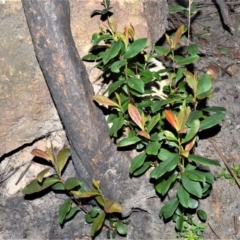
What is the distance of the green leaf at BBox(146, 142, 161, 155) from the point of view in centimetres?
186

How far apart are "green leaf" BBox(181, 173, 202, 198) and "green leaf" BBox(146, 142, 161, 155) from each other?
167 mm

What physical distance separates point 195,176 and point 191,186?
54 mm

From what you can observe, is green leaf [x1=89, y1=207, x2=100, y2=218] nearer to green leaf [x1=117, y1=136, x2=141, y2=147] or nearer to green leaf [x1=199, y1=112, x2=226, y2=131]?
green leaf [x1=117, y1=136, x2=141, y2=147]

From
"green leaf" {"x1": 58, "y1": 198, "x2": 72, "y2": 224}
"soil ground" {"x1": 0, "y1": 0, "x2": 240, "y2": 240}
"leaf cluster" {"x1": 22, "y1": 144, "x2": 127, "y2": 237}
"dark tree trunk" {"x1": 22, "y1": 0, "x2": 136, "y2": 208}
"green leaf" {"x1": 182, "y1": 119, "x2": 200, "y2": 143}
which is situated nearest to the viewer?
"green leaf" {"x1": 182, "y1": 119, "x2": 200, "y2": 143}

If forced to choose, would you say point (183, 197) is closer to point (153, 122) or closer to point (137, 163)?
point (137, 163)

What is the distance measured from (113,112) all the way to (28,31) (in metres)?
0.53

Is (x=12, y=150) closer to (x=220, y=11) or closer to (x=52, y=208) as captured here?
(x=52, y=208)

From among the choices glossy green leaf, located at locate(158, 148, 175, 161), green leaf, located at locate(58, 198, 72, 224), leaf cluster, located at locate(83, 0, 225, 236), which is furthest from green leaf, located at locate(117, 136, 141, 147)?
green leaf, located at locate(58, 198, 72, 224)

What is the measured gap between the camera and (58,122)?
7.65 feet

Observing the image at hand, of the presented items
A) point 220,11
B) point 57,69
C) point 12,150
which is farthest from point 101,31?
point 220,11

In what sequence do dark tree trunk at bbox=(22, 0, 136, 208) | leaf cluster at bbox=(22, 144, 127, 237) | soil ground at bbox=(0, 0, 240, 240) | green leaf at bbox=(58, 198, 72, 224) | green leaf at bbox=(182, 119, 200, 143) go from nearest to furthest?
green leaf at bbox=(182, 119, 200, 143) → dark tree trunk at bbox=(22, 0, 136, 208) → leaf cluster at bbox=(22, 144, 127, 237) → green leaf at bbox=(58, 198, 72, 224) → soil ground at bbox=(0, 0, 240, 240)

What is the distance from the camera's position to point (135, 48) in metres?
1.84

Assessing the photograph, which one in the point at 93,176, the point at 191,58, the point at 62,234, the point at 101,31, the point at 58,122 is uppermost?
the point at 101,31

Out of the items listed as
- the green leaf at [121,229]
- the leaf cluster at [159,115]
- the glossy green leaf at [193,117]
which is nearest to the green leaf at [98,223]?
the green leaf at [121,229]
